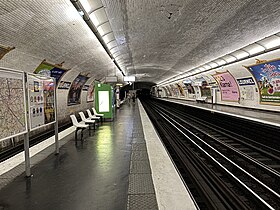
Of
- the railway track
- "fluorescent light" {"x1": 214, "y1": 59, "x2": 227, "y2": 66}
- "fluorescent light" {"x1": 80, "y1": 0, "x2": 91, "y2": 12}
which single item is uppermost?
"fluorescent light" {"x1": 80, "y1": 0, "x2": 91, "y2": 12}

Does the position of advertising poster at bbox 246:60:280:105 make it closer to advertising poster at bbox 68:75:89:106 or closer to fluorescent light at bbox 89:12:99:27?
fluorescent light at bbox 89:12:99:27

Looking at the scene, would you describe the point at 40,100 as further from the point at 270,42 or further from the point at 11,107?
the point at 270,42

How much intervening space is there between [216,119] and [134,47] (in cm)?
800

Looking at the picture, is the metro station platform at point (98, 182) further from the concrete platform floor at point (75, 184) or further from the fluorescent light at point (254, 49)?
the fluorescent light at point (254, 49)

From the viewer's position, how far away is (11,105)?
3.94 meters

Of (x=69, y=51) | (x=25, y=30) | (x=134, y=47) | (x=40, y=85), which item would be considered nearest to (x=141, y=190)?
(x=40, y=85)

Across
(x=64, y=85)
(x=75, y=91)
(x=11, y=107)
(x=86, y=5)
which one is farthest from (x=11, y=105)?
(x=75, y=91)

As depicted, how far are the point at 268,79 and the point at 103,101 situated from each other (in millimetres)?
9755

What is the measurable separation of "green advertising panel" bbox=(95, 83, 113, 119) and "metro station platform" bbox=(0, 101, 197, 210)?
6.77m

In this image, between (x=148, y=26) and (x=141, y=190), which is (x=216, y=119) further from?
(x=141, y=190)

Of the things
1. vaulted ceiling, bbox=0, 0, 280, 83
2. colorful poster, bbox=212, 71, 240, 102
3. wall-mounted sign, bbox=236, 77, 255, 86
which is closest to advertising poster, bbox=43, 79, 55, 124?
vaulted ceiling, bbox=0, 0, 280, 83

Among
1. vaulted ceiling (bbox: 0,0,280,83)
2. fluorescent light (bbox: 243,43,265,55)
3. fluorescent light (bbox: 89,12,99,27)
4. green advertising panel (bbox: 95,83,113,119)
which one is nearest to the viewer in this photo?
vaulted ceiling (bbox: 0,0,280,83)

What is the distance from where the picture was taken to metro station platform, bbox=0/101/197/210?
3256 millimetres

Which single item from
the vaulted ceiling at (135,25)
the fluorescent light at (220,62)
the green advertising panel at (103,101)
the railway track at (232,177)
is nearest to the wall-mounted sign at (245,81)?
the fluorescent light at (220,62)
